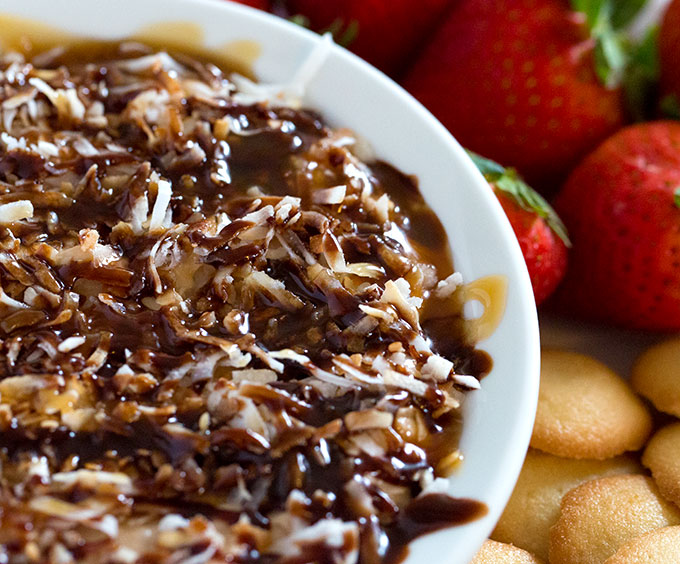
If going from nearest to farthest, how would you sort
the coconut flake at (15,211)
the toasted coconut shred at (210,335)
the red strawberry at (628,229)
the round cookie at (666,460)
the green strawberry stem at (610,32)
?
the toasted coconut shred at (210,335)
the coconut flake at (15,211)
the round cookie at (666,460)
the red strawberry at (628,229)
the green strawberry stem at (610,32)

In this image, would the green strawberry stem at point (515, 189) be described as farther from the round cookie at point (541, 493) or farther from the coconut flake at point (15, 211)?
the coconut flake at point (15, 211)

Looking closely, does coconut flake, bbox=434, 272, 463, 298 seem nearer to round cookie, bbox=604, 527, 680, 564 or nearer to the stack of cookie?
the stack of cookie

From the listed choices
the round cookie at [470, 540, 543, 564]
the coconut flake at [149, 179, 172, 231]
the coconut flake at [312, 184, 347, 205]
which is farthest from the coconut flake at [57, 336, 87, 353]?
the round cookie at [470, 540, 543, 564]

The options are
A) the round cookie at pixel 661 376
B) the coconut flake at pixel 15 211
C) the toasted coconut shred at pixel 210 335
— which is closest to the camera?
the toasted coconut shred at pixel 210 335

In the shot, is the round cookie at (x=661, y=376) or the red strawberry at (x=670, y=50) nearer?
the round cookie at (x=661, y=376)

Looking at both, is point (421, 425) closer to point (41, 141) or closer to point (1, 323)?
point (1, 323)

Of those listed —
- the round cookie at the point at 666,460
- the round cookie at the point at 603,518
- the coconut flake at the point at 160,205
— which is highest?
the round cookie at the point at 666,460

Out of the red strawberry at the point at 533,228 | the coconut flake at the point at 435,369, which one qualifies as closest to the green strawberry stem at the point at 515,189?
the red strawberry at the point at 533,228
